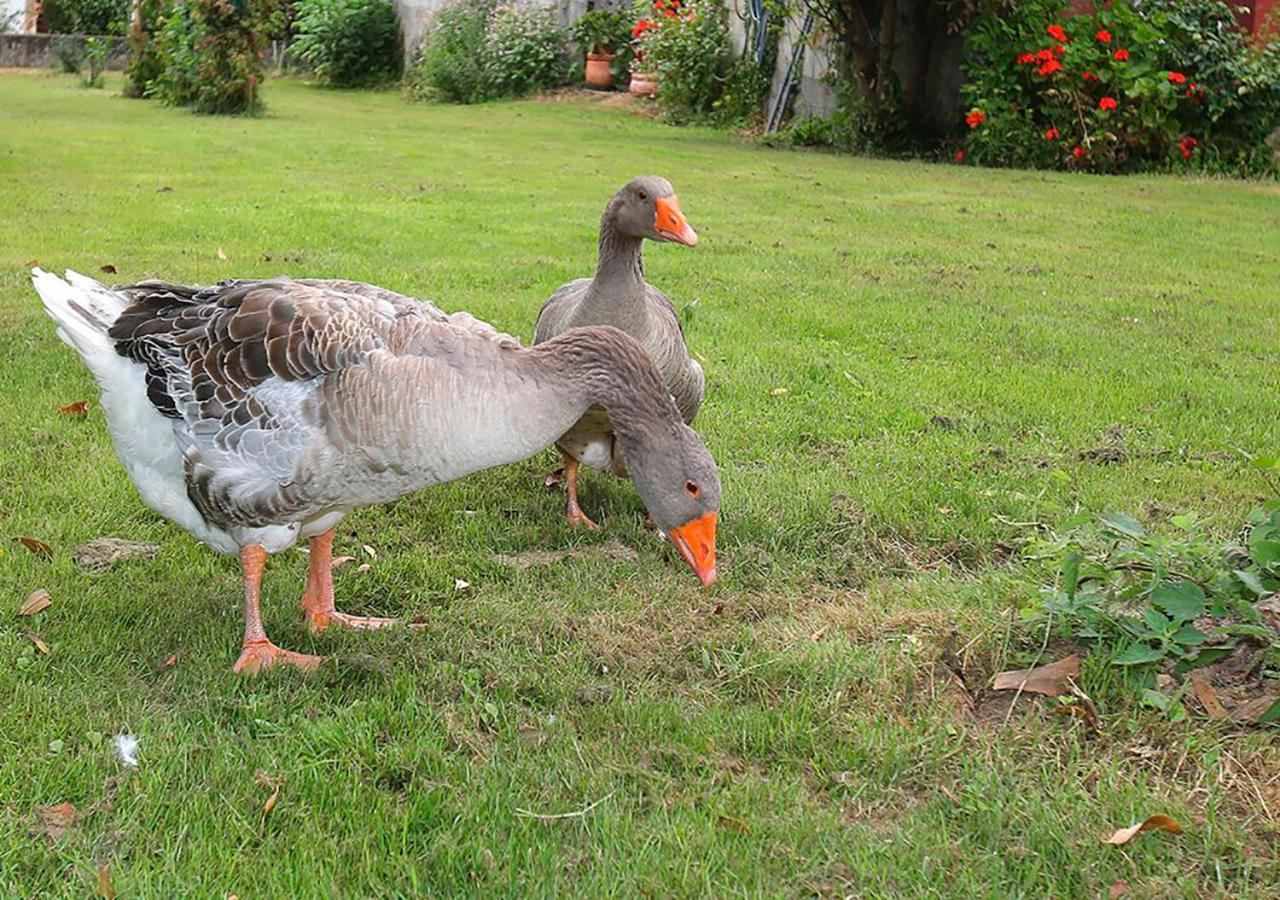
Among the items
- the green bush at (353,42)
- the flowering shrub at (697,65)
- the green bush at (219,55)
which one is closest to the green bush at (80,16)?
the green bush at (353,42)

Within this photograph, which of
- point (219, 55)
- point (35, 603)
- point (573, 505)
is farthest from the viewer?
point (219, 55)

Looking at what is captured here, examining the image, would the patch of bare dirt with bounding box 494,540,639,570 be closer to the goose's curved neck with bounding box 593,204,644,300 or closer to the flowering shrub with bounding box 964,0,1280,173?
the goose's curved neck with bounding box 593,204,644,300

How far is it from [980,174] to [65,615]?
13.2m

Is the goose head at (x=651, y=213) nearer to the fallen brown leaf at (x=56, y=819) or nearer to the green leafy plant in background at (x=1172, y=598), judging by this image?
the green leafy plant in background at (x=1172, y=598)

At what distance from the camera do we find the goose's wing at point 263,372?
11.5ft

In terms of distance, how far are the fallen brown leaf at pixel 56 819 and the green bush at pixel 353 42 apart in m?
27.4

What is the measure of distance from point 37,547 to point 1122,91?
14.1m

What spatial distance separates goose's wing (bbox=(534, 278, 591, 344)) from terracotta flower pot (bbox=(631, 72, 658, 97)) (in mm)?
18905

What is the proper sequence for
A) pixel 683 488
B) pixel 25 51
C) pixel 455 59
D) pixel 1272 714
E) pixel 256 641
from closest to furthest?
pixel 1272 714, pixel 683 488, pixel 256 641, pixel 455 59, pixel 25 51

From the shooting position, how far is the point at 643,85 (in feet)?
78.9

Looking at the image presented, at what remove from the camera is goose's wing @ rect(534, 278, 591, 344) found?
5176 mm

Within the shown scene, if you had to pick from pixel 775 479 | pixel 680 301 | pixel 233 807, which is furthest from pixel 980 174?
pixel 233 807

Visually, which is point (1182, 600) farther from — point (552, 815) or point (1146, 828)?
point (552, 815)

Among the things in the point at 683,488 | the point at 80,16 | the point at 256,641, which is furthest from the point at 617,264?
the point at 80,16
